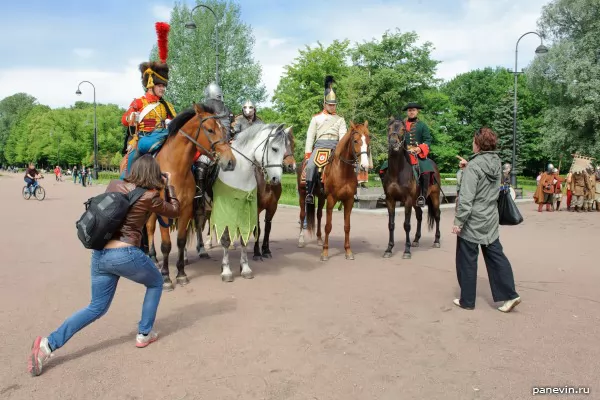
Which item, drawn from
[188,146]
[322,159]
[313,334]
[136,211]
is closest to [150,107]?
[188,146]

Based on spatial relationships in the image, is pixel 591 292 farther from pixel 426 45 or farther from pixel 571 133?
pixel 426 45

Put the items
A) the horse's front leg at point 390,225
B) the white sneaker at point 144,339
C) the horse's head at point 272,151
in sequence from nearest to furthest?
the white sneaker at point 144,339 < the horse's head at point 272,151 < the horse's front leg at point 390,225

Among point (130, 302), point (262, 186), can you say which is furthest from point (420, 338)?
point (262, 186)

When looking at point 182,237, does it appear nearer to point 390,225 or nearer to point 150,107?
point 150,107

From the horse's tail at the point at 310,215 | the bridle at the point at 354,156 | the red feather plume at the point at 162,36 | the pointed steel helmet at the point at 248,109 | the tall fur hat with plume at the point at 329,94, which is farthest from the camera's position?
the horse's tail at the point at 310,215

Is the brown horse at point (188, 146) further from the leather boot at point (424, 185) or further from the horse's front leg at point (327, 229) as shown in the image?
the leather boot at point (424, 185)

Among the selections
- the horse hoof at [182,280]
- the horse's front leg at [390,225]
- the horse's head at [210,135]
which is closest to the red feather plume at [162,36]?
the horse's head at [210,135]

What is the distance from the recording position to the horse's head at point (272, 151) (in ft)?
22.4

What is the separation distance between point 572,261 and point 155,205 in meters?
8.13

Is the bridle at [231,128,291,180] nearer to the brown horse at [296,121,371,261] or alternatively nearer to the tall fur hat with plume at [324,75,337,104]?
the brown horse at [296,121,371,261]

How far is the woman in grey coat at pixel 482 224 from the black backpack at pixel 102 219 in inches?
152

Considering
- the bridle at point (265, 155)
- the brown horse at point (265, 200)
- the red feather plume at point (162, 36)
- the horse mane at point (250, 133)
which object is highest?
the red feather plume at point (162, 36)

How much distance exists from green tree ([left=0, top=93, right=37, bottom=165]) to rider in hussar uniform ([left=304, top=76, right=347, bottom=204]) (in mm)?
111574

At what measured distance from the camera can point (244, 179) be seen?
22.9 ft
